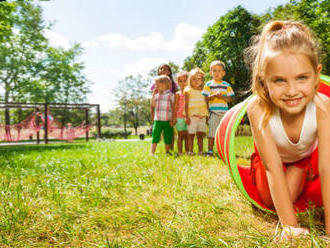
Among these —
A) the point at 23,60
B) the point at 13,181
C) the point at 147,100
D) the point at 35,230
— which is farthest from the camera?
the point at 147,100

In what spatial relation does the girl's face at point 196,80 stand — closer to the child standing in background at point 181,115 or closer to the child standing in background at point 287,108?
the child standing in background at point 181,115

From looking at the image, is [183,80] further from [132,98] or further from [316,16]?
[132,98]

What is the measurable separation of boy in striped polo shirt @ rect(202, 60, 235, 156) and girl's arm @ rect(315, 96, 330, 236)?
3.17 m

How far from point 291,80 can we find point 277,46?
0.64ft

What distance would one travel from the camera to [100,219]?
165cm

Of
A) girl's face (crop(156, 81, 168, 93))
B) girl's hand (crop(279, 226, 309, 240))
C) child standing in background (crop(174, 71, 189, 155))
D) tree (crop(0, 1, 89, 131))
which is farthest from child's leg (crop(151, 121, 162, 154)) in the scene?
tree (crop(0, 1, 89, 131))

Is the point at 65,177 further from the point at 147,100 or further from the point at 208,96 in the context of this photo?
the point at 147,100

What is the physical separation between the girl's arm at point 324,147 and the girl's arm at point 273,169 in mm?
170

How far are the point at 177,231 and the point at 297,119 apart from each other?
0.94 meters

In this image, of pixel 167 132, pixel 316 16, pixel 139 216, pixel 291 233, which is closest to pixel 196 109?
pixel 167 132

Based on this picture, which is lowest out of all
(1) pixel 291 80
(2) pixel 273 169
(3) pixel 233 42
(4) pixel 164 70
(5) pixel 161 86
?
Answer: (2) pixel 273 169

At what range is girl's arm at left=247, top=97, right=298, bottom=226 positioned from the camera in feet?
4.64

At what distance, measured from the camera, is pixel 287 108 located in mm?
1408

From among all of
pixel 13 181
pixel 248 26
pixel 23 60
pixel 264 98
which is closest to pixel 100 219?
pixel 264 98
